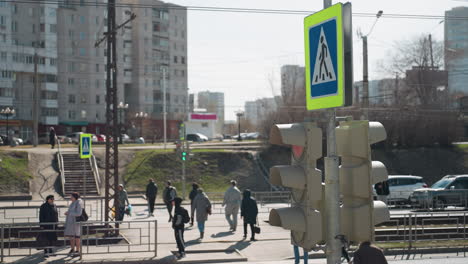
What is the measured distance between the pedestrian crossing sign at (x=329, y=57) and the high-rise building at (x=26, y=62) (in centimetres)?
8439

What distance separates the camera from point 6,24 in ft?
282

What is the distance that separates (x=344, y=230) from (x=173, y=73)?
104m

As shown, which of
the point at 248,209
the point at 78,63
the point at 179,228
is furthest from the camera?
the point at 78,63

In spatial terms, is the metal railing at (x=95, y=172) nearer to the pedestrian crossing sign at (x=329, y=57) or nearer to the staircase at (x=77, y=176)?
the staircase at (x=77, y=176)

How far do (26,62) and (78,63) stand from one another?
933 centimetres

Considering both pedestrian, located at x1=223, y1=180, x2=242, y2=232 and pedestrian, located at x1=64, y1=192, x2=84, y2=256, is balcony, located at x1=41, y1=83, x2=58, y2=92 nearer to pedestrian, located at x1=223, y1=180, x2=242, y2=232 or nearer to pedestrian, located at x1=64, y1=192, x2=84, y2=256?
pedestrian, located at x1=223, y1=180, x2=242, y2=232

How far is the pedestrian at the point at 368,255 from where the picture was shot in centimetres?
762

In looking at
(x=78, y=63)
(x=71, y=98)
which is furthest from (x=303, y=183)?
(x=71, y=98)

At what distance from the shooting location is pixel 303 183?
18.2 feet

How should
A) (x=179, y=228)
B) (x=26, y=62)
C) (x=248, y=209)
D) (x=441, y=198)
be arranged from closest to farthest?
(x=179, y=228) < (x=248, y=209) < (x=441, y=198) < (x=26, y=62)

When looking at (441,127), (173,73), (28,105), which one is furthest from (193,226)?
(173,73)

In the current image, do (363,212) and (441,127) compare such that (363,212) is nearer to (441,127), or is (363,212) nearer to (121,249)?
(121,249)

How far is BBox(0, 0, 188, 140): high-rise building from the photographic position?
85938 millimetres

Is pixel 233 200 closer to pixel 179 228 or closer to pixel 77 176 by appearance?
pixel 179 228
